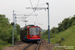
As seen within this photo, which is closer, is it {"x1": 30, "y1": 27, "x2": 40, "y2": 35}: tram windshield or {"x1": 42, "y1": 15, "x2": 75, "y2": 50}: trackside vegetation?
{"x1": 42, "y1": 15, "x2": 75, "y2": 50}: trackside vegetation

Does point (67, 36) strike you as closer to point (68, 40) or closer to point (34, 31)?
point (34, 31)

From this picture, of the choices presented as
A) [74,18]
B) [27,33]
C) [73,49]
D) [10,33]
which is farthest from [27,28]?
[74,18]

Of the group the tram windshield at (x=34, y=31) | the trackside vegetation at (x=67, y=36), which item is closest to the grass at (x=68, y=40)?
the trackside vegetation at (x=67, y=36)

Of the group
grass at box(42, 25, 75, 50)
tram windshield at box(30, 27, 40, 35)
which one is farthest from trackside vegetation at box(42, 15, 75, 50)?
tram windshield at box(30, 27, 40, 35)

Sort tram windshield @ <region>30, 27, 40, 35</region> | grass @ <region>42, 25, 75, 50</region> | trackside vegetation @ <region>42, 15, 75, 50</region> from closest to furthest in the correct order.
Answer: grass @ <region>42, 25, 75, 50</region>
trackside vegetation @ <region>42, 15, 75, 50</region>
tram windshield @ <region>30, 27, 40, 35</region>

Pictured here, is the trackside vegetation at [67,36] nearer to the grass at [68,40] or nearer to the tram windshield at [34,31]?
the grass at [68,40]

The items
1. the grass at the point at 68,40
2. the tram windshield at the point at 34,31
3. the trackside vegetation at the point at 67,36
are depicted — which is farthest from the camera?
the tram windshield at the point at 34,31

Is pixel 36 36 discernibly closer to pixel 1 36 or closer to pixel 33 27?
pixel 33 27

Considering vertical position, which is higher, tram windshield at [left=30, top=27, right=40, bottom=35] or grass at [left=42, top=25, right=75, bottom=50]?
tram windshield at [left=30, top=27, right=40, bottom=35]

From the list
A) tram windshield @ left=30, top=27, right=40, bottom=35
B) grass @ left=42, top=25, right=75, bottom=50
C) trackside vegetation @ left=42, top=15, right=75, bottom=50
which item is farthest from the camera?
→ tram windshield @ left=30, top=27, right=40, bottom=35

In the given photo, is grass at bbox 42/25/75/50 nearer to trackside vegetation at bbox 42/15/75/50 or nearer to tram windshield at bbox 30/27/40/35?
trackside vegetation at bbox 42/15/75/50

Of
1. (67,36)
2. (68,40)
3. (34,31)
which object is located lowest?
(67,36)

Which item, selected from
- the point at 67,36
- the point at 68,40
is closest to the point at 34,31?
the point at 67,36

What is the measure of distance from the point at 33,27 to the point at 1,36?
6.37 metres
